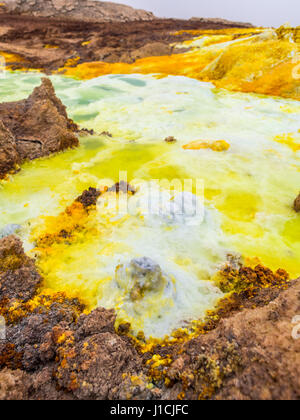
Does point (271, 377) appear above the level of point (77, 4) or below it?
below

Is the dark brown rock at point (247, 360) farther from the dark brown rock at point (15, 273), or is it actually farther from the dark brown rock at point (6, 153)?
the dark brown rock at point (6, 153)

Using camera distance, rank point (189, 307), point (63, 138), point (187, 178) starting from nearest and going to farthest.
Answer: point (189, 307)
point (187, 178)
point (63, 138)

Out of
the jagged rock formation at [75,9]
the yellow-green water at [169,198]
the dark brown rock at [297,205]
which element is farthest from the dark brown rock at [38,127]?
the jagged rock formation at [75,9]

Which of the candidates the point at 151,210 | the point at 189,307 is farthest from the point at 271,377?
the point at 151,210

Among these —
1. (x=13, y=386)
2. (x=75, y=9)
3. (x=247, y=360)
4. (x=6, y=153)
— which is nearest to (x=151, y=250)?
(x=247, y=360)
